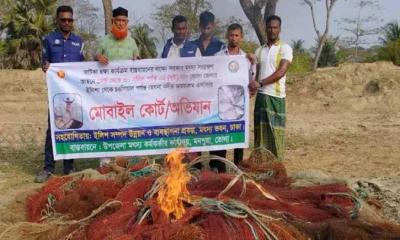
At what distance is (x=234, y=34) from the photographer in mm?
7020

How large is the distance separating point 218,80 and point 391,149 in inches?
172

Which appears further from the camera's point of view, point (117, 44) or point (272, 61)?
point (117, 44)

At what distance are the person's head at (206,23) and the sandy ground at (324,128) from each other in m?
Answer: 2.40

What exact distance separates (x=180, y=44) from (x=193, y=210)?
Answer: 3412mm

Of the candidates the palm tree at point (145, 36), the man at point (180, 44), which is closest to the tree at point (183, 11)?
the palm tree at point (145, 36)

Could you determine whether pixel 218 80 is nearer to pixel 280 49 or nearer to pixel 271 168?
pixel 280 49

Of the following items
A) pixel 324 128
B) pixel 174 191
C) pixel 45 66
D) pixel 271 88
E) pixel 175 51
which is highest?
pixel 175 51

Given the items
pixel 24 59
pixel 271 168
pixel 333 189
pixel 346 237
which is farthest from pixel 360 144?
pixel 24 59

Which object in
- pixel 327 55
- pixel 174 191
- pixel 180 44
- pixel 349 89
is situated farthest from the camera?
pixel 327 55

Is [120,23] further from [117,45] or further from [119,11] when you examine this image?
[117,45]

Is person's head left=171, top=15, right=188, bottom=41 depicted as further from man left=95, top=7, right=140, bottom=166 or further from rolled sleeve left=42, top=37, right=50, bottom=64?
rolled sleeve left=42, top=37, right=50, bottom=64

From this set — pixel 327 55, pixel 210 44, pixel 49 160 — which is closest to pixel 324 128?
pixel 210 44

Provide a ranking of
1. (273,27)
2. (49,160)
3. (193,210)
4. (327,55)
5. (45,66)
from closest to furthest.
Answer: (193,210) → (273,27) → (45,66) → (49,160) → (327,55)

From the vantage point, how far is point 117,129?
729 centimetres
